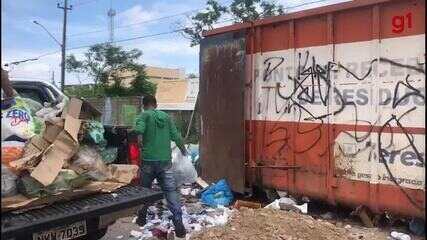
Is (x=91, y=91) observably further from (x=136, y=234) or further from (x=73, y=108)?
(x=73, y=108)

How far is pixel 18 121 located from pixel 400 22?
154 inches

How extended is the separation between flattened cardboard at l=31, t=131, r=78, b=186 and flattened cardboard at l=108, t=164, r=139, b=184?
0.48 meters

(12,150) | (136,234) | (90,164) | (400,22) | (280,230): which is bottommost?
(136,234)

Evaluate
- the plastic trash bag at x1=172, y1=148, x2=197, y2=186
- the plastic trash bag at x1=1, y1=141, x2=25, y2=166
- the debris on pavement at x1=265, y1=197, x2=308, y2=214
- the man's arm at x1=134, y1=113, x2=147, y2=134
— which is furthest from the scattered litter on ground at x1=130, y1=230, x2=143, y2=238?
the plastic trash bag at x1=1, y1=141, x2=25, y2=166

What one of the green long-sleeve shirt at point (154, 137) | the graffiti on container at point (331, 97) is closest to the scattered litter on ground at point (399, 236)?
the graffiti on container at point (331, 97)

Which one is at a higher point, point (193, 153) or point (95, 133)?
point (95, 133)

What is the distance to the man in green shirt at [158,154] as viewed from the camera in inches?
240

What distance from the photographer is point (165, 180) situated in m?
6.23

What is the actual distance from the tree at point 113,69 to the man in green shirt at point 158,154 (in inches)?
933

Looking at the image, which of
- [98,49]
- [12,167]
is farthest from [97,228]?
[98,49]

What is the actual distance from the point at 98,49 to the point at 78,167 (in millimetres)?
30876

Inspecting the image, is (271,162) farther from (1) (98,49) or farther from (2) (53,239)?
(1) (98,49)

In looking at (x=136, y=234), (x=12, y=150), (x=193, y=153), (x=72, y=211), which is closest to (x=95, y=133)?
(x=12, y=150)

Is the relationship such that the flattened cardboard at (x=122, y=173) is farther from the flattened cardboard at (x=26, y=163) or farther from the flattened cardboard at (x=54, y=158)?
the flattened cardboard at (x=26, y=163)
